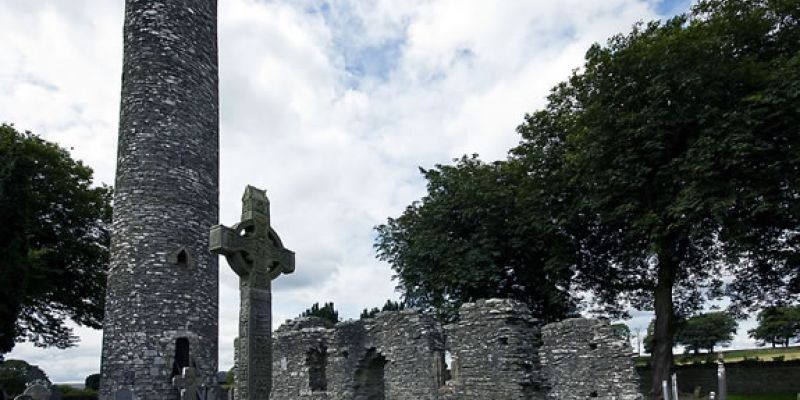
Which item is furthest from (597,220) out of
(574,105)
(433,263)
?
(433,263)

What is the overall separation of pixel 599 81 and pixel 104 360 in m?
15.6

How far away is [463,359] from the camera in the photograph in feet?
54.9

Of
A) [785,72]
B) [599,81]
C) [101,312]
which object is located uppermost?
[599,81]

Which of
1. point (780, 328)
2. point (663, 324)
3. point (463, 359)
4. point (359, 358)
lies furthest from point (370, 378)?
point (780, 328)

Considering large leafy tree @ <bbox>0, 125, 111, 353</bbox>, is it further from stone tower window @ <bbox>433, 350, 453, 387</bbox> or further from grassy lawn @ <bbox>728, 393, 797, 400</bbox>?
grassy lawn @ <bbox>728, 393, 797, 400</bbox>

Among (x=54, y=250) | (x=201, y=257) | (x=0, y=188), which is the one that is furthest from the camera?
(x=54, y=250)

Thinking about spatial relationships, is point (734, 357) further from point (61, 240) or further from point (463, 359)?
point (61, 240)

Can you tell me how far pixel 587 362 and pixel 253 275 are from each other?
30.2ft

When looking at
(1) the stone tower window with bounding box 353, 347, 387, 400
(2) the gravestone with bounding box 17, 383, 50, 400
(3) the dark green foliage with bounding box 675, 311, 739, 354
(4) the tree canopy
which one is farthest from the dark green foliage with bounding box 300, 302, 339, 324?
(3) the dark green foliage with bounding box 675, 311, 739, 354

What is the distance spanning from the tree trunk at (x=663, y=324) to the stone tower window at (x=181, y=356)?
1268cm

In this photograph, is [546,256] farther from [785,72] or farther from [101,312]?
[101,312]

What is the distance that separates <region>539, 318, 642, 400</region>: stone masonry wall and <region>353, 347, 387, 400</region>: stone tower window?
490 centimetres

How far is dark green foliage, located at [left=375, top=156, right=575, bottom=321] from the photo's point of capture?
2267 cm

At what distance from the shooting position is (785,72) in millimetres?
16203
